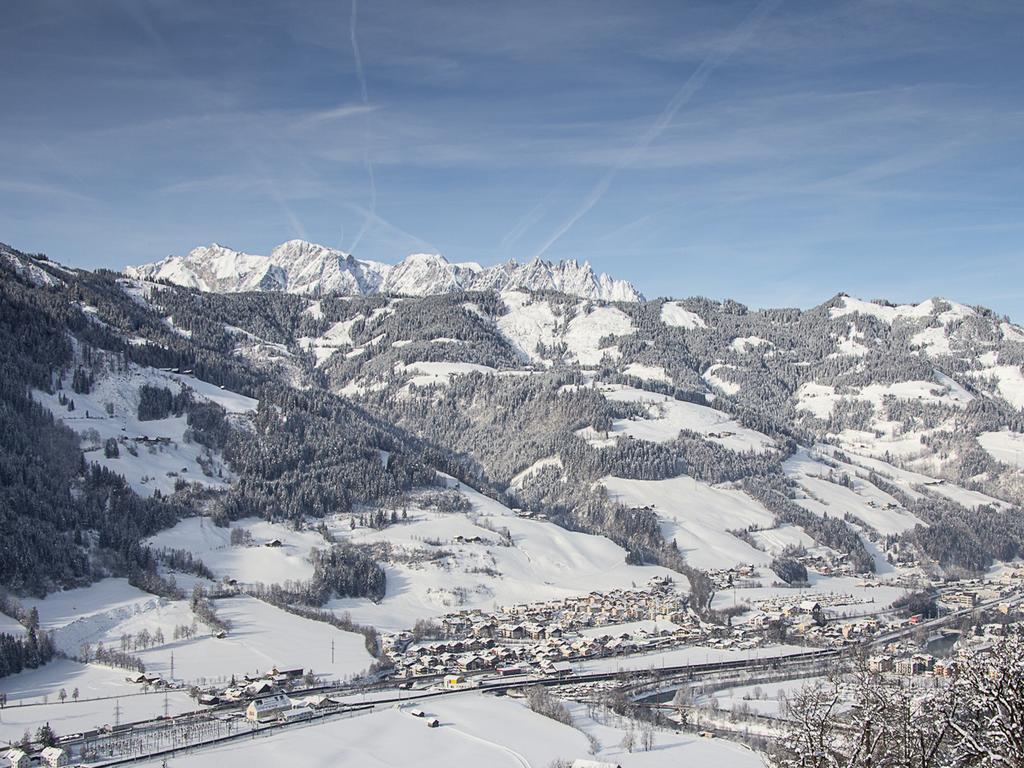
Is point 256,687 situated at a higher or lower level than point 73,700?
lower

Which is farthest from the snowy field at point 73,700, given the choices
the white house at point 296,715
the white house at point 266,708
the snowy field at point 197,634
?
the white house at point 296,715

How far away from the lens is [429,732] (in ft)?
290

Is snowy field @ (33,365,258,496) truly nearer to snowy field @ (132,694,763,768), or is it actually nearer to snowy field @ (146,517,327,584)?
snowy field @ (146,517,327,584)

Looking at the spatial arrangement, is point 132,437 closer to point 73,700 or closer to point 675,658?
point 73,700

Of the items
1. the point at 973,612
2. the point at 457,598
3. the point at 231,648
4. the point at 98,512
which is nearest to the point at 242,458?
the point at 98,512

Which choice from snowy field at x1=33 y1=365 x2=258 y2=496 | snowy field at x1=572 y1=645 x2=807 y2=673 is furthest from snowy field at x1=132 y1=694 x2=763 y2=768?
snowy field at x1=33 y1=365 x2=258 y2=496

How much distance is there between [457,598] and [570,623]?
18.3 metres

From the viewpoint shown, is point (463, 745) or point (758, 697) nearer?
point (463, 745)

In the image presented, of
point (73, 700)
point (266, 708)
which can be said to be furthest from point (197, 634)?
point (266, 708)

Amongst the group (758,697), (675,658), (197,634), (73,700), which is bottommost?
(758,697)

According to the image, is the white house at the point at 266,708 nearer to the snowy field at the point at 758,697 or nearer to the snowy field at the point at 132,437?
the snowy field at the point at 758,697

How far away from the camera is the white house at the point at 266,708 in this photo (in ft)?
295

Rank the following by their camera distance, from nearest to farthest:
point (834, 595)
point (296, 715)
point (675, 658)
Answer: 1. point (296, 715)
2. point (675, 658)
3. point (834, 595)

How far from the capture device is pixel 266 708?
3583 inches
